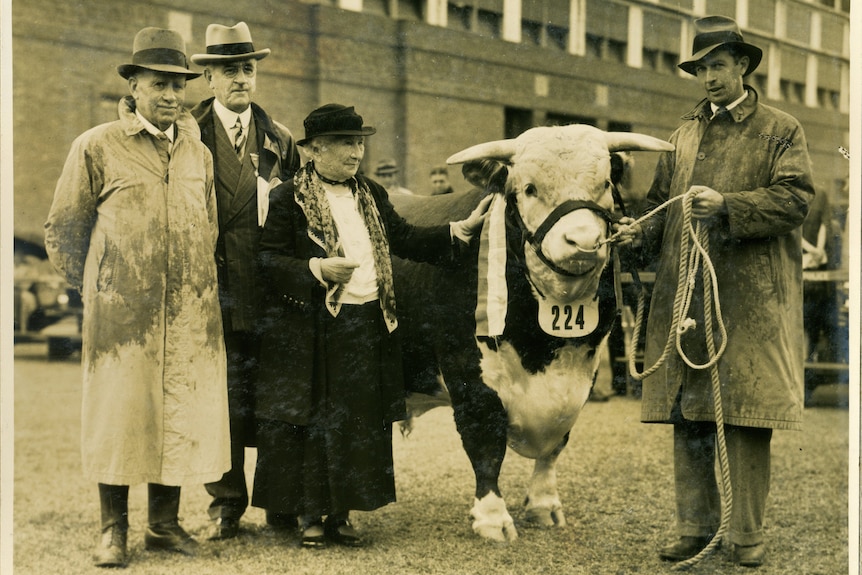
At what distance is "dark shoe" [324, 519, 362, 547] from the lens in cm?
476

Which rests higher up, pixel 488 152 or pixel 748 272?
pixel 488 152

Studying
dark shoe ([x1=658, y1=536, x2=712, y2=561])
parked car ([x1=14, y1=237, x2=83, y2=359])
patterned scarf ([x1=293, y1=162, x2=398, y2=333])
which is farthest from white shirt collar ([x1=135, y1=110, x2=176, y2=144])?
parked car ([x1=14, y1=237, x2=83, y2=359])

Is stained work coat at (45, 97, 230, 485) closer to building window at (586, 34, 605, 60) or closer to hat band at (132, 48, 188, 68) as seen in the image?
hat band at (132, 48, 188, 68)

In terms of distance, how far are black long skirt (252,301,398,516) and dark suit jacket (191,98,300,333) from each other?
0.46 metres

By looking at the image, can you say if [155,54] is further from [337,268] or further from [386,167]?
[386,167]

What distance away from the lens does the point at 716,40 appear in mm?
4484

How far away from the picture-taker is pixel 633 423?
8312 mm

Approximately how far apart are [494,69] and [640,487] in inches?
110

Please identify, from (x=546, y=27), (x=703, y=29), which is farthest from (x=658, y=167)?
(x=546, y=27)

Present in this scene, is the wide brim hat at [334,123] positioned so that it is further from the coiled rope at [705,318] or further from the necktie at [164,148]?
the coiled rope at [705,318]

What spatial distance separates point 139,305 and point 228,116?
1113mm

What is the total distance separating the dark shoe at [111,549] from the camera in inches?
175

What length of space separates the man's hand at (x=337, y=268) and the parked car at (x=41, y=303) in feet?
17.8

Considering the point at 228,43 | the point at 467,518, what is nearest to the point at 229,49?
the point at 228,43
